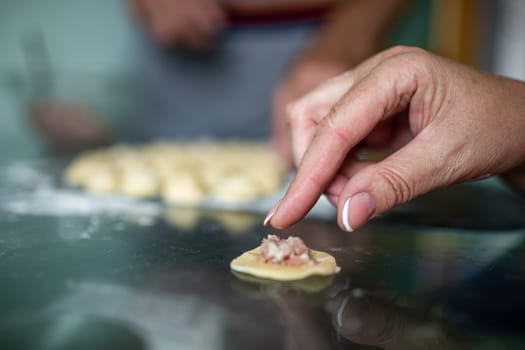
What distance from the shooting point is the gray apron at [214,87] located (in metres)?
2.69

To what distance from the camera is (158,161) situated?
181 centimetres

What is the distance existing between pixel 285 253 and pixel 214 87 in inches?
81.5

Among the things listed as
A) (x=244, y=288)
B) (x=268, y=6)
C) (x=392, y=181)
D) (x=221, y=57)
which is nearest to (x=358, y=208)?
(x=392, y=181)

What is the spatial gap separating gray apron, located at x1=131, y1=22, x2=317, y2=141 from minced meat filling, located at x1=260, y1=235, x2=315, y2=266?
1.98 metres

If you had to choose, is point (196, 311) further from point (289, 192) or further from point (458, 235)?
point (458, 235)

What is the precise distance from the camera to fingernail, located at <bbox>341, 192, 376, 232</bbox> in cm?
72

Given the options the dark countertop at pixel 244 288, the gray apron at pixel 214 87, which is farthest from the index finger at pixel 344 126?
the gray apron at pixel 214 87

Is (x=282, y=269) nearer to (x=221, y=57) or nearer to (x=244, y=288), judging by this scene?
(x=244, y=288)

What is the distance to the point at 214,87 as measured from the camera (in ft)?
9.08

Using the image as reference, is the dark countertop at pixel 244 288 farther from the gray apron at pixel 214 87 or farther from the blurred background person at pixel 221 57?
the gray apron at pixel 214 87

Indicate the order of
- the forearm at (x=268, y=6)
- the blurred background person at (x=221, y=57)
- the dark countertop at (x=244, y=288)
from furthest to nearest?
1. the forearm at (x=268, y=6)
2. the blurred background person at (x=221, y=57)
3. the dark countertop at (x=244, y=288)

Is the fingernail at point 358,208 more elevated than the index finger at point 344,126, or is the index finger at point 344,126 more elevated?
the index finger at point 344,126

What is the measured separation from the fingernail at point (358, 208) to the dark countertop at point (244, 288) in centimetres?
10

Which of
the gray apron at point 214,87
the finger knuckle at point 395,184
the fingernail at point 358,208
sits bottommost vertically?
the gray apron at point 214,87
